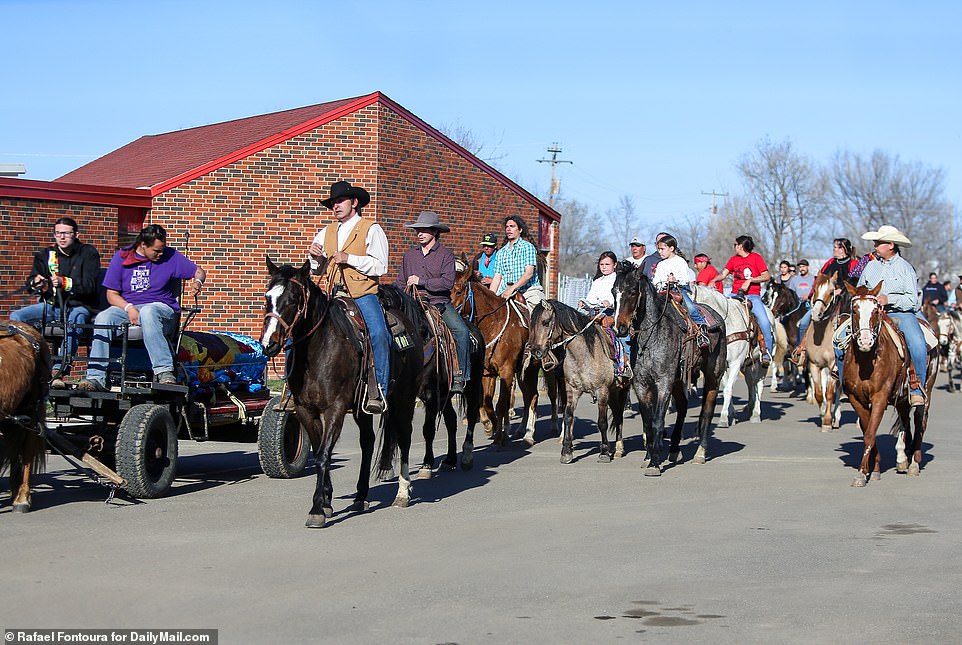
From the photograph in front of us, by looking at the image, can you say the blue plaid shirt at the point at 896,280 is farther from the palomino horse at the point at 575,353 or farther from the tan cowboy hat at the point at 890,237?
the palomino horse at the point at 575,353

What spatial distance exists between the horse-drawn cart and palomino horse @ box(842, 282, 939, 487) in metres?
6.15

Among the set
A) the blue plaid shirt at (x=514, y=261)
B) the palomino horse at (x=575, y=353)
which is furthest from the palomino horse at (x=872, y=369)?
the blue plaid shirt at (x=514, y=261)

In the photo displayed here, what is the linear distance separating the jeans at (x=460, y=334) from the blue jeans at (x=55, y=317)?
381 centimetres

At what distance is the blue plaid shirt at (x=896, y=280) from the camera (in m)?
13.6

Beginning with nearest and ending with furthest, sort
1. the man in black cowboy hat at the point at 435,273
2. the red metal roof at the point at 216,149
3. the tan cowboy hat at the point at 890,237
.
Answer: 1. the man in black cowboy hat at the point at 435,273
2. the tan cowboy hat at the point at 890,237
3. the red metal roof at the point at 216,149

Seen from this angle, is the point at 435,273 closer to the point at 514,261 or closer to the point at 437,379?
the point at 437,379

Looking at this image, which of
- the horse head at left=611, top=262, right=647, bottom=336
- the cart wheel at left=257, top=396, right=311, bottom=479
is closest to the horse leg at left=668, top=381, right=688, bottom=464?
the horse head at left=611, top=262, right=647, bottom=336

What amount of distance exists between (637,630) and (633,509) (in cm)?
430

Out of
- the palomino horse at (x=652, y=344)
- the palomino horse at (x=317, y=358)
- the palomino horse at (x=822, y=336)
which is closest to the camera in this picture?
the palomino horse at (x=317, y=358)

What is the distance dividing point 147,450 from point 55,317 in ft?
6.14

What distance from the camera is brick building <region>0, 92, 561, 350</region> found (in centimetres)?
2305

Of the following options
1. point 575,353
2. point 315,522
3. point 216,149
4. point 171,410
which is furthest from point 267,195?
point 315,522

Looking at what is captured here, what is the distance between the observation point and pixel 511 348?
624 inches

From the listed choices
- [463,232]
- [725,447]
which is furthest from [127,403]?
[463,232]
